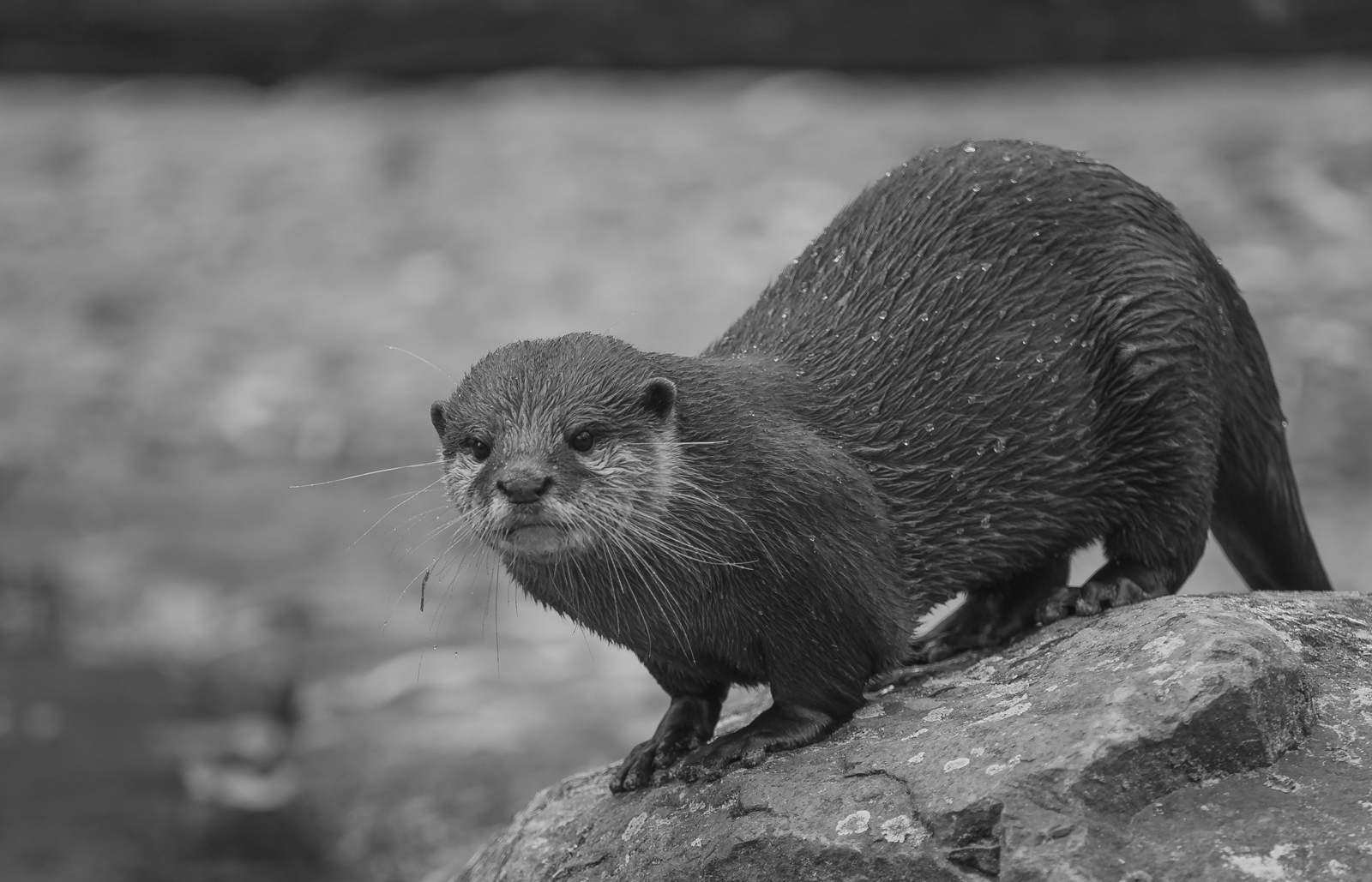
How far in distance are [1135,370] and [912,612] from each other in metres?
0.74

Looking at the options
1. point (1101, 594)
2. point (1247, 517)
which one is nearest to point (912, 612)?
point (1101, 594)

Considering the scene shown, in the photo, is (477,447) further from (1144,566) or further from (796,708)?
(1144,566)

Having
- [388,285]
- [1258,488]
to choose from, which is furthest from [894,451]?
[388,285]

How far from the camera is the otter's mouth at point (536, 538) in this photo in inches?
126

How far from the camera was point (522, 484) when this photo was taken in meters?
3.12

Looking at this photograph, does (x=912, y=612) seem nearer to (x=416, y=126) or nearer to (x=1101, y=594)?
(x=1101, y=594)

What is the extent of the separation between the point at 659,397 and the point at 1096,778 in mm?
1082

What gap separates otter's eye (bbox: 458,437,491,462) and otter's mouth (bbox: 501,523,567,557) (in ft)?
0.58

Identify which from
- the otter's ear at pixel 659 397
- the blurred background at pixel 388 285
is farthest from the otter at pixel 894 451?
the blurred background at pixel 388 285

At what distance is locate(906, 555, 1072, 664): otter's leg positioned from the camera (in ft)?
13.2

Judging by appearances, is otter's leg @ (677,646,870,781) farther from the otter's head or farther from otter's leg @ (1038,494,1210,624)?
otter's leg @ (1038,494,1210,624)

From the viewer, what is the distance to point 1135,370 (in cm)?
380

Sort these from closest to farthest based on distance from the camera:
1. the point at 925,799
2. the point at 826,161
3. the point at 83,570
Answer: the point at 925,799
the point at 83,570
the point at 826,161

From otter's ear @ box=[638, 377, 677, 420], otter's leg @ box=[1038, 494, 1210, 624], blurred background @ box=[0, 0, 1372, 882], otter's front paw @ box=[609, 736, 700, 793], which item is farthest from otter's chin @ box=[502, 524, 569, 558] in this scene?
blurred background @ box=[0, 0, 1372, 882]
